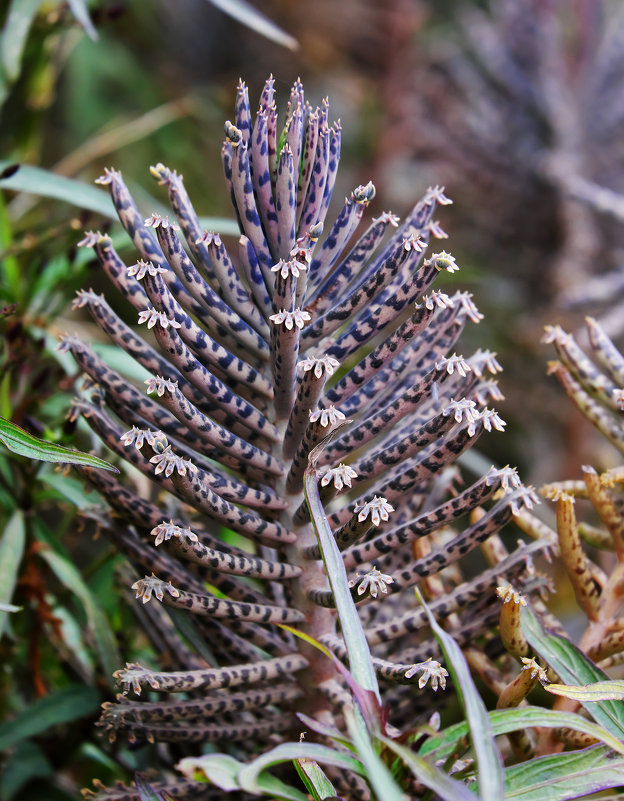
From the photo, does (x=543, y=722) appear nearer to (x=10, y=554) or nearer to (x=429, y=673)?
(x=429, y=673)

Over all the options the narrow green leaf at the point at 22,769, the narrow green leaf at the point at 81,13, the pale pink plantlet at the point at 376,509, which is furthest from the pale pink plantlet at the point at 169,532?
the narrow green leaf at the point at 81,13

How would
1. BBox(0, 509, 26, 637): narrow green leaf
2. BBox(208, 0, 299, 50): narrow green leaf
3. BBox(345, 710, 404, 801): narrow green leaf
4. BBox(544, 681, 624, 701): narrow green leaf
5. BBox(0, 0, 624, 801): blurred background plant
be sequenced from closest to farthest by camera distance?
1. BBox(345, 710, 404, 801): narrow green leaf
2. BBox(544, 681, 624, 701): narrow green leaf
3. BBox(0, 509, 26, 637): narrow green leaf
4. BBox(0, 0, 624, 801): blurred background plant
5. BBox(208, 0, 299, 50): narrow green leaf

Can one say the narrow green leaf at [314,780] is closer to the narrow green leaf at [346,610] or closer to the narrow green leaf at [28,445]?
the narrow green leaf at [346,610]

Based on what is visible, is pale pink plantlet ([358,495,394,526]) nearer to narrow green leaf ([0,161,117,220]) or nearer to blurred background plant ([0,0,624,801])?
blurred background plant ([0,0,624,801])

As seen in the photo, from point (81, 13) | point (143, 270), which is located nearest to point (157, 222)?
point (143, 270)

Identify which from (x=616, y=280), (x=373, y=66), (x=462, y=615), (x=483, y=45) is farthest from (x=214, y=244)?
(x=373, y=66)

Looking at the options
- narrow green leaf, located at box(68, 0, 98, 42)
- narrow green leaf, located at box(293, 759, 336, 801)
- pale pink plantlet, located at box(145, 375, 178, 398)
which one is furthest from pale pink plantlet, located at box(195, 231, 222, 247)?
narrow green leaf, located at box(68, 0, 98, 42)
